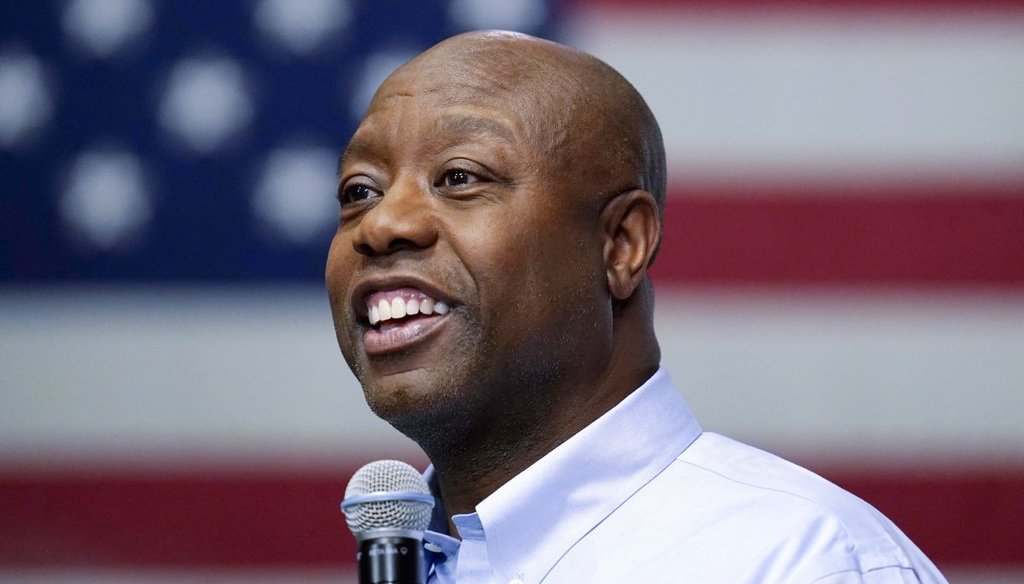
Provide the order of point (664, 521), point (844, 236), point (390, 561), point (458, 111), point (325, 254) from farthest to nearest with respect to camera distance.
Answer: point (325, 254) < point (844, 236) < point (458, 111) < point (664, 521) < point (390, 561)

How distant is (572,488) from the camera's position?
4.90 feet

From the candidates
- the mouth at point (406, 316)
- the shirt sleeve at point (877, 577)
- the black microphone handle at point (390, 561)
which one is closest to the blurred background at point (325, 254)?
the mouth at point (406, 316)

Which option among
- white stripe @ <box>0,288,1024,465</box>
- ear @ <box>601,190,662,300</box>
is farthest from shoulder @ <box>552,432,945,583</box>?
white stripe @ <box>0,288,1024,465</box>

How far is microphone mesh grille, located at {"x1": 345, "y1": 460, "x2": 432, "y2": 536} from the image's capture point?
1.20m

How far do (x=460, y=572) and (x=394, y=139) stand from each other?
49cm

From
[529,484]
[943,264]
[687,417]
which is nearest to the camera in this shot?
[529,484]

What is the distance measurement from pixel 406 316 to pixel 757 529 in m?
0.43

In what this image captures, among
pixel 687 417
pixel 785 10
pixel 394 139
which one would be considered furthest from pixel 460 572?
pixel 785 10

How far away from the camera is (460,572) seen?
4.95 feet

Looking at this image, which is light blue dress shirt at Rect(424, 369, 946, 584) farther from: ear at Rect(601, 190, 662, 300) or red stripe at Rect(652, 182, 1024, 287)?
red stripe at Rect(652, 182, 1024, 287)

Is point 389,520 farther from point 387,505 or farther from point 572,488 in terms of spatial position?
point 572,488

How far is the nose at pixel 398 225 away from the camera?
147cm

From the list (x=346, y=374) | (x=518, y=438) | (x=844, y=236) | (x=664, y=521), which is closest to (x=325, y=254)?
(x=346, y=374)

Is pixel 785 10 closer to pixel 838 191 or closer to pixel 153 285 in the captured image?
pixel 838 191
